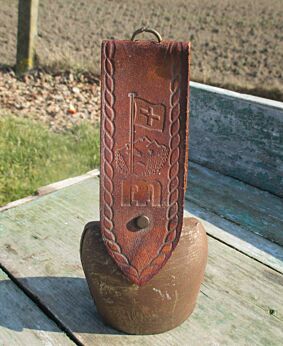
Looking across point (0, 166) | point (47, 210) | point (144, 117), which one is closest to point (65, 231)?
point (47, 210)

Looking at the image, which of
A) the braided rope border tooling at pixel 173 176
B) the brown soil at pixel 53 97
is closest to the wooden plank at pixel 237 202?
the braided rope border tooling at pixel 173 176

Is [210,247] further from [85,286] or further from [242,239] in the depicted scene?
[85,286]

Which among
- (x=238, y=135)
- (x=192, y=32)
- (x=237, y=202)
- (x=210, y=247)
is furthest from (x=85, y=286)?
(x=192, y=32)

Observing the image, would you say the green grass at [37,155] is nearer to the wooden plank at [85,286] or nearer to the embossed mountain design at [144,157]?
the wooden plank at [85,286]

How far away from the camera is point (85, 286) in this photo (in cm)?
186

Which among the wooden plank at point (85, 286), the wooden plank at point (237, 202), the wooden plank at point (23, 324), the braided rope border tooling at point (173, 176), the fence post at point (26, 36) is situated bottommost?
the wooden plank at point (23, 324)

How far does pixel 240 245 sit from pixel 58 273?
2.80 ft

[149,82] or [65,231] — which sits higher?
[149,82]

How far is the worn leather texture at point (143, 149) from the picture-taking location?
1409 mm

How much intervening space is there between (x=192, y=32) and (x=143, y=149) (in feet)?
24.9

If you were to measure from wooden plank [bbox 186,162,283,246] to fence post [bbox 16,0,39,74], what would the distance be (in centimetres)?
357

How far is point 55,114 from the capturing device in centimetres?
492

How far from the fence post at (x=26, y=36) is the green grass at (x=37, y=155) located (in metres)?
1.48

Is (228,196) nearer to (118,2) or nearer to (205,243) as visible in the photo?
(205,243)
